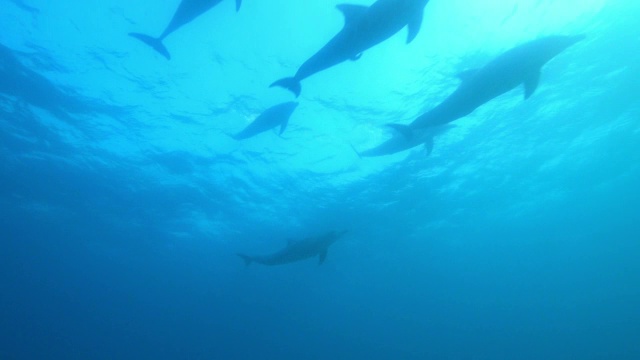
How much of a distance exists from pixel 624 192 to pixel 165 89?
41.2 metres

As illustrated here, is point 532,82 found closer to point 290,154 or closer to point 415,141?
point 415,141

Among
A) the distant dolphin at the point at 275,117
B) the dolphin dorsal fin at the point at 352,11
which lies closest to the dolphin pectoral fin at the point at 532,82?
the dolphin dorsal fin at the point at 352,11

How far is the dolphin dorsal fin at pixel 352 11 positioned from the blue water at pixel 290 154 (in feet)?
19.3

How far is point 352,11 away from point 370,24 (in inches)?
12.6

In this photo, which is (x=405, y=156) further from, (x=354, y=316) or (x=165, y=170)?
(x=354, y=316)

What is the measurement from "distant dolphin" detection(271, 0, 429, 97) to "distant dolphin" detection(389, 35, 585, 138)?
140 centimetres

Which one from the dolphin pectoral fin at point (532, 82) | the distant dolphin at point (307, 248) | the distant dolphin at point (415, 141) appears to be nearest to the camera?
the dolphin pectoral fin at point (532, 82)

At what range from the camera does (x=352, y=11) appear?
15.7ft

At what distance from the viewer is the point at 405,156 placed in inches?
856

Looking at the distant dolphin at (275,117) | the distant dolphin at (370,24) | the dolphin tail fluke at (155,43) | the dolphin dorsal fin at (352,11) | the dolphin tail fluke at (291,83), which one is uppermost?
the distant dolphin at (275,117)

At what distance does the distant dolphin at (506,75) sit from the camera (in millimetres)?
5129

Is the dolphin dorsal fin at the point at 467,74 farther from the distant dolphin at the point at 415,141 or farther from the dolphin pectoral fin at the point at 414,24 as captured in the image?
the distant dolphin at the point at 415,141

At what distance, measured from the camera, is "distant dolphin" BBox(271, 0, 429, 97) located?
14.8 feet

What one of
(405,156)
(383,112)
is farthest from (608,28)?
(405,156)
